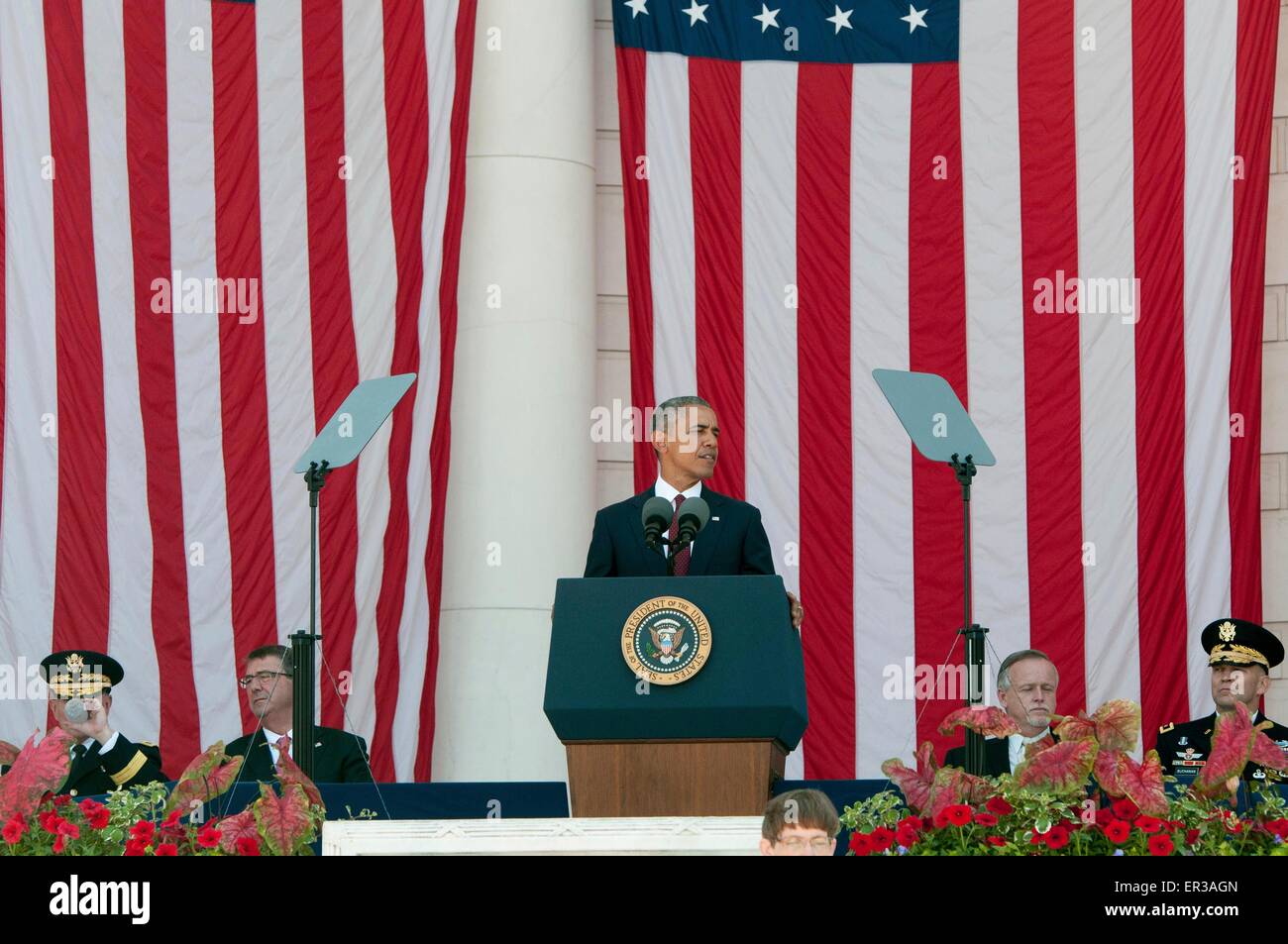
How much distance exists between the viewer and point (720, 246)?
→ 11.2 m

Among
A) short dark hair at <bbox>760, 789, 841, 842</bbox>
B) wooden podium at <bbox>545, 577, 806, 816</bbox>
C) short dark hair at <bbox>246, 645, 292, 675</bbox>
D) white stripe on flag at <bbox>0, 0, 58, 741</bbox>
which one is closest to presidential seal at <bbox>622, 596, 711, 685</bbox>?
wooden podium at <bbox>545, 577, 806, 816</bbox>

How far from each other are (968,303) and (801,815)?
23.5 ft

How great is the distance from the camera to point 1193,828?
435 cm

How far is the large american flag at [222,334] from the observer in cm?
1043

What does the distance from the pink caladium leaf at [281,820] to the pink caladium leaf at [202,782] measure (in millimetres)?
164

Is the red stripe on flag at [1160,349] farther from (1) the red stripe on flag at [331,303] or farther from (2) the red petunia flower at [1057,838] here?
(2) the red petunia flower at [1057,838]

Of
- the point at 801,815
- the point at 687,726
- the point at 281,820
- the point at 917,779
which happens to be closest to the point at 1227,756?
the point at 917,779

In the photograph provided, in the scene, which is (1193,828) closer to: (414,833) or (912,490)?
(414,833)

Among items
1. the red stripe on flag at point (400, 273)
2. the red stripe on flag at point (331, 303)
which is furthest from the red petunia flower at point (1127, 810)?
the red stripe on flag at point (400, 273)

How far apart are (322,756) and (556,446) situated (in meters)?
3.29

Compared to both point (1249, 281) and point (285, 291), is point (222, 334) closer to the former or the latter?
point (285, 291)

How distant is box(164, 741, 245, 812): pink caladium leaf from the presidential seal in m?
1.09

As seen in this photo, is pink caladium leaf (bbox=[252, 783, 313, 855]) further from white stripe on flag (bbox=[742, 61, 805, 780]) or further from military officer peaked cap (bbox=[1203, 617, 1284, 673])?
white stripe on flag (bbox=[742, 61, 805, 780])

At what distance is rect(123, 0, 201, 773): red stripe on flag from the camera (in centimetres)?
1038
